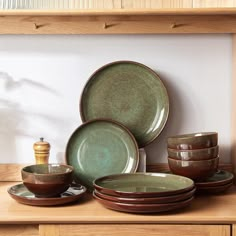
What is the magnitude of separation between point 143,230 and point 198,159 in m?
0.33

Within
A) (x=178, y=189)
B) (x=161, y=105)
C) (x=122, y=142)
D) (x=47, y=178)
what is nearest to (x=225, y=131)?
(x=161, y=105)

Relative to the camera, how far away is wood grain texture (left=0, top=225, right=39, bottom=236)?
4.86 feet

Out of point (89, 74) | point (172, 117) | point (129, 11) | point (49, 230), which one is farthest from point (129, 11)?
point (49, 230)

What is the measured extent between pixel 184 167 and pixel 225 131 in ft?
1.12

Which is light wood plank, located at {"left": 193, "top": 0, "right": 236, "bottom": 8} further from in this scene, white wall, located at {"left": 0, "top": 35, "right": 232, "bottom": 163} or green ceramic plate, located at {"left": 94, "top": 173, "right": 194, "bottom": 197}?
green ceramic plate, located at {"left": 94, "top": 173, "right": 194, "bottom": 197}

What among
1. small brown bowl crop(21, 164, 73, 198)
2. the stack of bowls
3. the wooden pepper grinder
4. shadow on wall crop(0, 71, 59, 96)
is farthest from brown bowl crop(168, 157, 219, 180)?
shadow on wall crop(0, 71, 59, 96)

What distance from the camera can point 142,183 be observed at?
5.41 feet

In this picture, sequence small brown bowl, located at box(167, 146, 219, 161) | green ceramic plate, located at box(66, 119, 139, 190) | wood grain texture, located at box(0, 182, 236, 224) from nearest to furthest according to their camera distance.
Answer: wood grain texture, located at box(0, 182, 236, 224) → small brown bowl, located at box(167, 146, 219, 161) → green ceramic plate, located at box(66, 119, 139, 190)

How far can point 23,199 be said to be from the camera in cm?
155

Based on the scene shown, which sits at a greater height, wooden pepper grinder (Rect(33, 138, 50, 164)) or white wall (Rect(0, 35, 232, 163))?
white wall (Rect(0, 35, 232, 163))

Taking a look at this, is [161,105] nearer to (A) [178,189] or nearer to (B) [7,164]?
(A) [178,189]

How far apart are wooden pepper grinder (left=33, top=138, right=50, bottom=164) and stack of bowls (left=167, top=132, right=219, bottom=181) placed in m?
0.46

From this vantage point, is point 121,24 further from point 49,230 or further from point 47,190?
point 49,230

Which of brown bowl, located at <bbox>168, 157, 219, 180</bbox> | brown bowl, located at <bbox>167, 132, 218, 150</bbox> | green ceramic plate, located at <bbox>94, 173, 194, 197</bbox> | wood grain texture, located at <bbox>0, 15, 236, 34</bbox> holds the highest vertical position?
wood grain texture, located at <bbox>0, 15, 236, 34</bbox>
